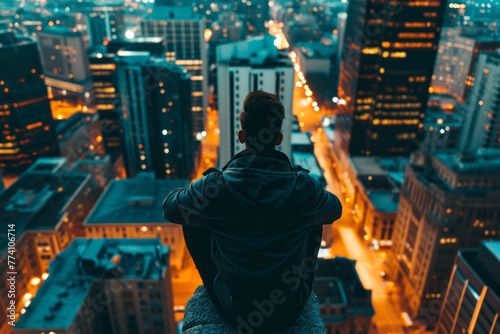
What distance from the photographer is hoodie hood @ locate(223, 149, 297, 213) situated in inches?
207

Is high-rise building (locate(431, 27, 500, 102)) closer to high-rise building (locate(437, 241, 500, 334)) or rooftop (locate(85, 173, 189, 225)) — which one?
high-rise building (locate(437, 241, 500, 334))

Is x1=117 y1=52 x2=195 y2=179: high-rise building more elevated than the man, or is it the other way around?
the man

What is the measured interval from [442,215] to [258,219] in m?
46.5

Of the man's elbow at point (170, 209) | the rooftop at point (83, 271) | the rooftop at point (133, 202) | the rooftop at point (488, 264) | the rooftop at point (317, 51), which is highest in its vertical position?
the man's elbow at point (170, 209)

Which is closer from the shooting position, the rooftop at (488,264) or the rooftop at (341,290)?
the rooftop at (488,264)

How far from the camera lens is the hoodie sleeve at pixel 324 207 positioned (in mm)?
5586

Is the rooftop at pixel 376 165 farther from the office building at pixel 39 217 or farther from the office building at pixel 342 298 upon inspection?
the office building at pixel 39 217

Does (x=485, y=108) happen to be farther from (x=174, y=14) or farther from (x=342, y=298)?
(x=174, y=14)

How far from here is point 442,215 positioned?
45.8 m

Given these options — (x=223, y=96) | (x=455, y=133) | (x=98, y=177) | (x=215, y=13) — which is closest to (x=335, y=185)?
(x=455, y=133)

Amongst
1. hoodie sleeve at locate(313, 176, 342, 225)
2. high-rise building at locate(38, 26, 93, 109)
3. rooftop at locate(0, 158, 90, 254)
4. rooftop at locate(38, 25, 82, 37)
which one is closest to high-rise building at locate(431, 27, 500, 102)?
rooftop at locate(0, 158, 90, 254)

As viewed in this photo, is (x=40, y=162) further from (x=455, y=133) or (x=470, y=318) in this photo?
(x=455, y=133)

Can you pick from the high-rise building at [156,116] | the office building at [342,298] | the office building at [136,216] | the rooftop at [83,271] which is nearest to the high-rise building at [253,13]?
the high-rise building at [156,116]

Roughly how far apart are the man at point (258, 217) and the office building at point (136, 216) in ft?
158
